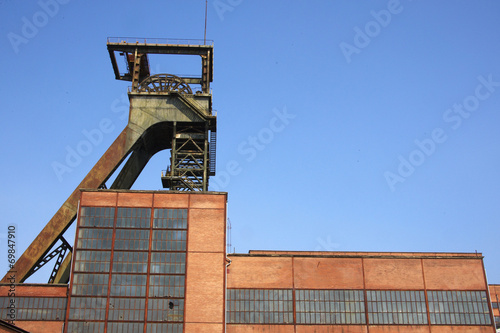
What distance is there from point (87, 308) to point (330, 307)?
14.0 m

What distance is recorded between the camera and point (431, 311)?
31656 mm

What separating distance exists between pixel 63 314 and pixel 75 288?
1.52m

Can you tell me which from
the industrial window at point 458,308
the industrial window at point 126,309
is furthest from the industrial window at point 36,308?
the industrial window at point 458,308

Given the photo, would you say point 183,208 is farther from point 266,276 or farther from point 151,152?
point 151,152

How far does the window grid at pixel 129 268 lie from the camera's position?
94.5 feet

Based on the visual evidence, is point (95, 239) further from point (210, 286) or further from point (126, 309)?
point (210, 286)

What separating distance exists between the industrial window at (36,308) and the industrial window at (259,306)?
31.2 feet

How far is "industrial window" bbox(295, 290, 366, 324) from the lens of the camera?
1222 inches

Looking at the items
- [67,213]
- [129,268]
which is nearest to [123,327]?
[129,268]

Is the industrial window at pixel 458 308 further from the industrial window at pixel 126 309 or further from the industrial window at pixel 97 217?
the industrial window at pixel 97 217

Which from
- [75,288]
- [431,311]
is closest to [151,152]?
[75,288]

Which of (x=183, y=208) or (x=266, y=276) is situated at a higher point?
(x=183, y=208)

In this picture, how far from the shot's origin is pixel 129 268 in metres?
30.0

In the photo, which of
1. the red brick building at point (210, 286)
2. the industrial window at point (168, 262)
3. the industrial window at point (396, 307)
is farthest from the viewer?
the industrial window at point (396, 307)
